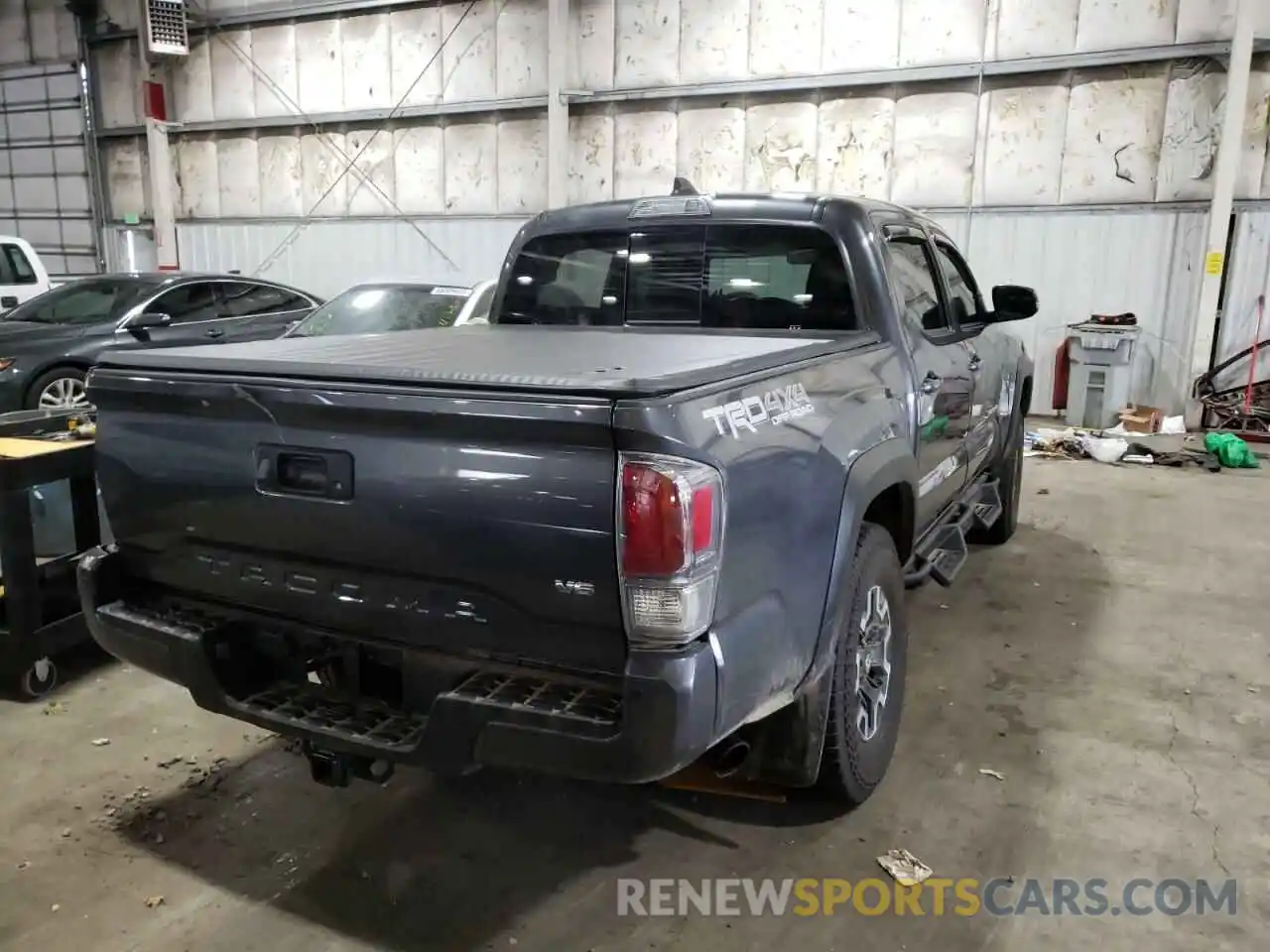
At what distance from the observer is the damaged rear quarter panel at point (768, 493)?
189 cm

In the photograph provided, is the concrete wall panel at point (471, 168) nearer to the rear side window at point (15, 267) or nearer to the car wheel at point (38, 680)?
the rear side window at point (15, 267)

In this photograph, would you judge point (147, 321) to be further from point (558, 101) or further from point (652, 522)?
point (652, 522)

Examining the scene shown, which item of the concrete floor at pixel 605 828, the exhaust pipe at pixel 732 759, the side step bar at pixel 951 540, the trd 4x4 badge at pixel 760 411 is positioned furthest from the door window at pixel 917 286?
the exhaust pipe at pixel 732 759

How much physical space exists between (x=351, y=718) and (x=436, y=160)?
12.4 metres

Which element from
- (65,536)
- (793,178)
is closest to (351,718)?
(65,536)

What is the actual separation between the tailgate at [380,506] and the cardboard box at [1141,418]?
946cm

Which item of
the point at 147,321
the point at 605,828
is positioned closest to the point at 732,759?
the point at 605,828

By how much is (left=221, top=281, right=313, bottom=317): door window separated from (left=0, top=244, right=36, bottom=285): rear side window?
2.30m

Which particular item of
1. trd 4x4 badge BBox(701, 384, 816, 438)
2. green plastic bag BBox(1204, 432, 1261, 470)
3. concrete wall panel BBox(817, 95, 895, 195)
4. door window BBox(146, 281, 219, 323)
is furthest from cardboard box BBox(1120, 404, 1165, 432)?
door window BBox(146, 281, 219, 323)

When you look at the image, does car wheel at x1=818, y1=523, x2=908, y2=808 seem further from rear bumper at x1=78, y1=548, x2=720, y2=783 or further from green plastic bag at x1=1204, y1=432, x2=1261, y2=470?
green plastic bag at x1=1204, y1=432, x2=1261, y2=470

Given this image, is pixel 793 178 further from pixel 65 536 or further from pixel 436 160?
pixel 65 536

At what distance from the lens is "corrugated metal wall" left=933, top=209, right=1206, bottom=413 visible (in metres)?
10.1

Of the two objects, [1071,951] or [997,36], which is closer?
[1071,951]

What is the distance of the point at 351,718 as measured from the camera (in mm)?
2230
